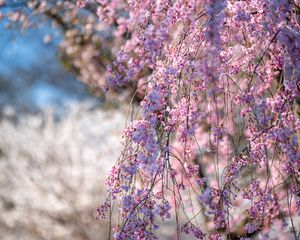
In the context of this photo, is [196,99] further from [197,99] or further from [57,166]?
[57,166]

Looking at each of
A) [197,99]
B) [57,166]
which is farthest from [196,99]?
[57,166]

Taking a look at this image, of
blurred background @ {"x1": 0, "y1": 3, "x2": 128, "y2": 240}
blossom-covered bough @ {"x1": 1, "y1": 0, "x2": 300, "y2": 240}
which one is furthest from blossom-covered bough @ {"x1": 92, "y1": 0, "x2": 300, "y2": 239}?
blurred background @ {"x1": 0, "y1": 3, "x2": 128, "y2": 240}

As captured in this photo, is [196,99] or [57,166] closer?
[196,99]

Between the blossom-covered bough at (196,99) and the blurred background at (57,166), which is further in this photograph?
the blurred background at (57,166)

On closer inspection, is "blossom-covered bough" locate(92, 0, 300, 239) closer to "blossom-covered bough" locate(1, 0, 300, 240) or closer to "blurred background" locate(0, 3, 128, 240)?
"blossom-covered bough" locate(1, 0, 300, 240)

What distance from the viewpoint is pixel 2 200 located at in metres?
7.76

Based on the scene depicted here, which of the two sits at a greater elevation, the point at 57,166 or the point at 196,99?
the point at 57,166

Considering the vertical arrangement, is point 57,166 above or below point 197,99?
above

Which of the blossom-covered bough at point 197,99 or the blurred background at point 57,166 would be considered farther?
the blurred background at point 57,166

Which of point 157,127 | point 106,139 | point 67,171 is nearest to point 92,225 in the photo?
point 67,171

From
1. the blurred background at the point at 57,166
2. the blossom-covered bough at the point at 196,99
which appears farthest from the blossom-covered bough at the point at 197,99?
the blurred background at the point at 57,166

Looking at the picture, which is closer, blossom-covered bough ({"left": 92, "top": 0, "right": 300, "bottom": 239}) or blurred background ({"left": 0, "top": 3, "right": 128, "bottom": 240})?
blossom-covered bough ({"left": 92, "top": 0, "right": 300, "bottom": 239})

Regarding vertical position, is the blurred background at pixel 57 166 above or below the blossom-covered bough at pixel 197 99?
above

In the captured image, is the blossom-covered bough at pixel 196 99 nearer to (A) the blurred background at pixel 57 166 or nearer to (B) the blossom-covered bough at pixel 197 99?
(B) the blossom-covered bough at pixel 197 99
